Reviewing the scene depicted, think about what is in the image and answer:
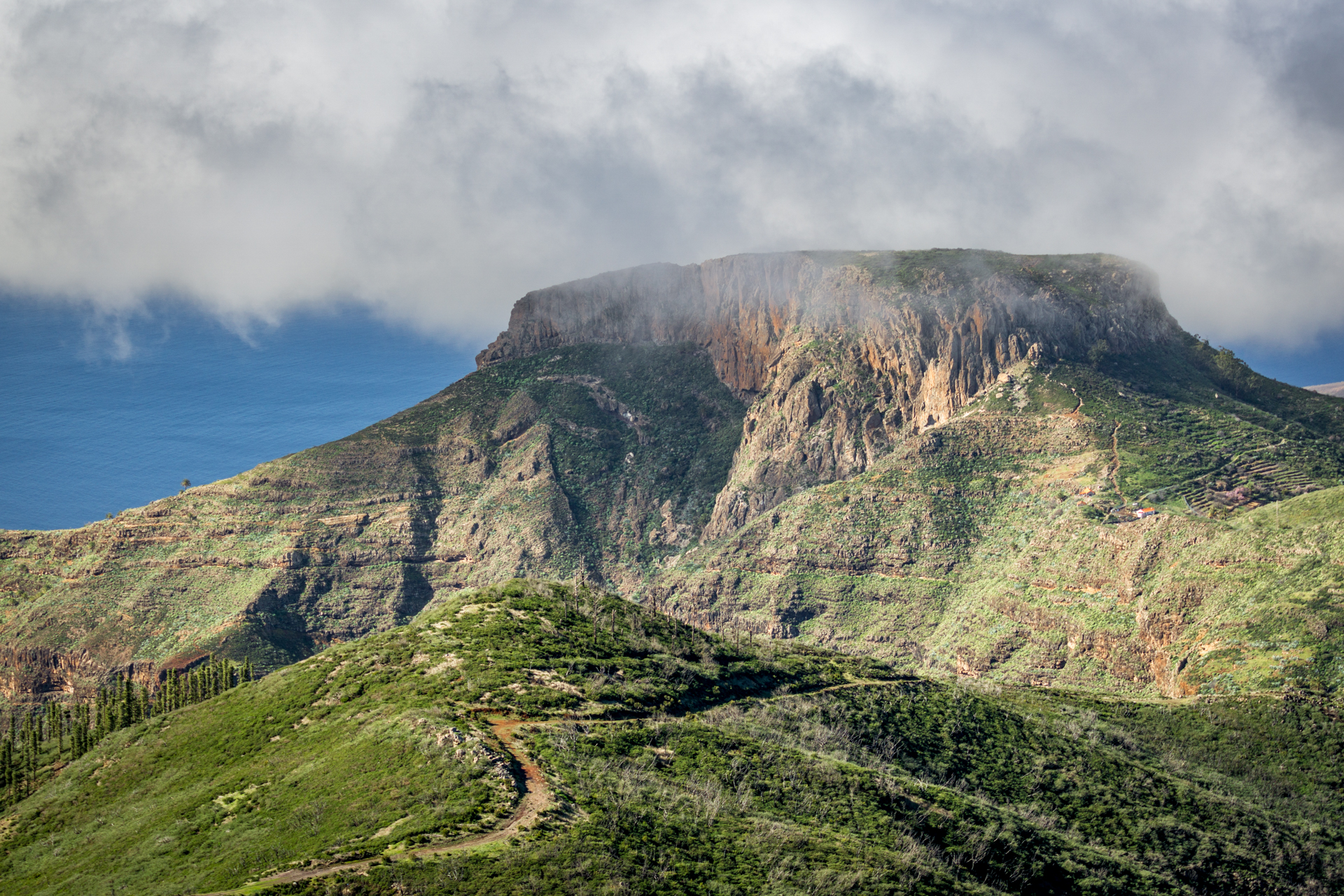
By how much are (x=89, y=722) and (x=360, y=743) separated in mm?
74563

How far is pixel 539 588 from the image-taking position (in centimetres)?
11144

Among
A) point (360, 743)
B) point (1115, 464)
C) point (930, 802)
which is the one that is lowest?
point (930, 802)

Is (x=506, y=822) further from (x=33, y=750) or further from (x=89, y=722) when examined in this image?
(x=89, y=722)

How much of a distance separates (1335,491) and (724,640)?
331 feet

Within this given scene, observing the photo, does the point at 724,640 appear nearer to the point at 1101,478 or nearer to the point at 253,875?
the point at 253,875

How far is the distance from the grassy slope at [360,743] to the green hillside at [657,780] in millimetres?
265

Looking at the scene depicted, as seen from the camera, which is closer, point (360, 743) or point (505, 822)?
point (505, 822)

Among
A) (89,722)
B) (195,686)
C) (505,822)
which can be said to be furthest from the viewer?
(195,686)

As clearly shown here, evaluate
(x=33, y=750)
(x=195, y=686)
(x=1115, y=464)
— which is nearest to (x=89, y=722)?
(x=33, y=750)

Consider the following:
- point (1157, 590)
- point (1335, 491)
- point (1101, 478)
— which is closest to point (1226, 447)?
point (1101, 478)

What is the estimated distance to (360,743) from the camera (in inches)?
2879

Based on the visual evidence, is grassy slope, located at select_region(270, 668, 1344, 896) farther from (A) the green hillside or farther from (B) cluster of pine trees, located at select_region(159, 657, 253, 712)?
(B) cluster of pine trees, located at select_region(159, 657, 253, 712)

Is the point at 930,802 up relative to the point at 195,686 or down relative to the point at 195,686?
down

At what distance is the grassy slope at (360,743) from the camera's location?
63.3m
